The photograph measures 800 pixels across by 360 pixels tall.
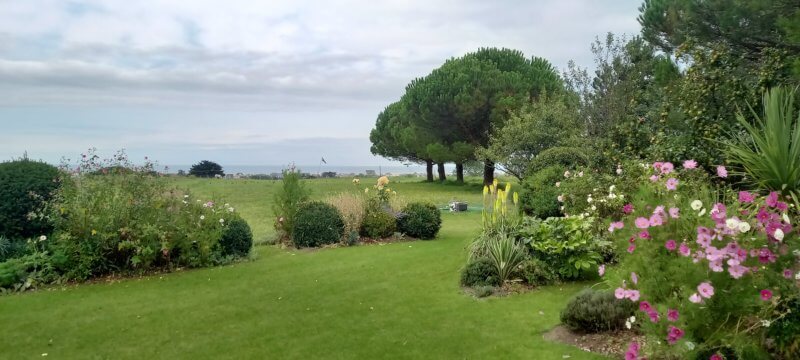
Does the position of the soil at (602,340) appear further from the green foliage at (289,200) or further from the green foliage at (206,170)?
the green foliage at (206,170)

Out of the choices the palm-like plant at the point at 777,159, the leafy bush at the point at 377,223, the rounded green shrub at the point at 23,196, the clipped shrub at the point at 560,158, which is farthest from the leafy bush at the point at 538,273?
the rounded green shrub at the point at 23,196


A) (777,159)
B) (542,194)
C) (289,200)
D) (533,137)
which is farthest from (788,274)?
(533,137)

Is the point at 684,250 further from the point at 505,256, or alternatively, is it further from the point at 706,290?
the point at 505,256

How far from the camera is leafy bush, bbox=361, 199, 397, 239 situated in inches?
461

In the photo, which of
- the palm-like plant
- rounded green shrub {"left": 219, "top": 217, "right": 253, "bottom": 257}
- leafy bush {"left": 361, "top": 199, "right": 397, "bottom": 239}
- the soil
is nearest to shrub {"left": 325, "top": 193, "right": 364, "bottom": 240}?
leafy bush {"left": 361, "top": 199, "right": 397, "bottom": 239}

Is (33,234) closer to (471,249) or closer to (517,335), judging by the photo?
(471,249)

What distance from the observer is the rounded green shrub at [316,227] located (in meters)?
10.9

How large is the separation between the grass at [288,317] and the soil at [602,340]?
0.46ft

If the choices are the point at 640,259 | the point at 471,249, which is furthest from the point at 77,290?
the point at 640,259

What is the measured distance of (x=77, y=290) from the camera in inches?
298

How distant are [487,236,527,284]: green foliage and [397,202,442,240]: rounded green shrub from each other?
4452 mm

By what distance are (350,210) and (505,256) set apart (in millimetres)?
5164

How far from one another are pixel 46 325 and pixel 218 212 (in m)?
3.90

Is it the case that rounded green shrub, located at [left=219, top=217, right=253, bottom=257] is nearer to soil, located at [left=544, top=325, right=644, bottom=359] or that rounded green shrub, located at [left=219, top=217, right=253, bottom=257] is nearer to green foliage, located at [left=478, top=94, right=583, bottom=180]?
soil, located at [left=544, top=325, right=644, bottom=359]
